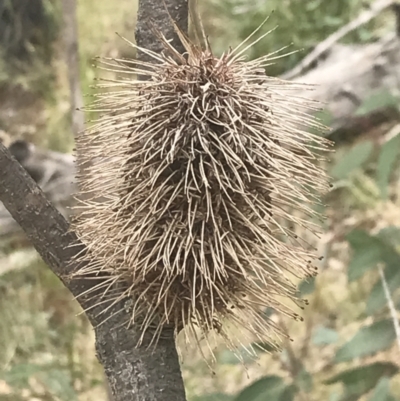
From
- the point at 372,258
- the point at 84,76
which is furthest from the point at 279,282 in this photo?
the point at 84,76

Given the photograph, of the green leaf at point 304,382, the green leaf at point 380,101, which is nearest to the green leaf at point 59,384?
the green leaf at point 304,382

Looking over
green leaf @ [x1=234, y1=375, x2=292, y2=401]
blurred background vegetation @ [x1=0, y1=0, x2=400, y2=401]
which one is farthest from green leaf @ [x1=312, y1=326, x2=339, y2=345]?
green leaf @ [x1=234, y1=375, x2=292, y2=401]

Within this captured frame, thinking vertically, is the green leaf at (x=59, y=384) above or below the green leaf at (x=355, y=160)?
below

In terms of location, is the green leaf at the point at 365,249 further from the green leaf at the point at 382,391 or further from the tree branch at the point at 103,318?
the tree branch at the point at 103,318

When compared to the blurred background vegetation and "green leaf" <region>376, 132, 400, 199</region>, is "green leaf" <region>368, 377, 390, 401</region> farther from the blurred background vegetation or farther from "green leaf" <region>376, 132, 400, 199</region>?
"green leaf" <region>376, 132, 400, 199</region>

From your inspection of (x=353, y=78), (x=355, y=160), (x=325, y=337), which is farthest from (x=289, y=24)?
(x=325, y=337)

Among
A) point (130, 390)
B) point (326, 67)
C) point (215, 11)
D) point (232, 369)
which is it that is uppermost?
point (215, 11)

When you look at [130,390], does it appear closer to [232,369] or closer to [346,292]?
[232,369]

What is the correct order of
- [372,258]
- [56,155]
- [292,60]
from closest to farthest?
[372,258] → [56,155] → [292,60]
